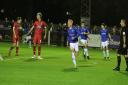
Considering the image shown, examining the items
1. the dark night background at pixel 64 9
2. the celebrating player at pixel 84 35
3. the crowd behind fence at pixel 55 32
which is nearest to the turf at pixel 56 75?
the celebrating player at pixel 84 35

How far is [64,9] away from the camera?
229 ft

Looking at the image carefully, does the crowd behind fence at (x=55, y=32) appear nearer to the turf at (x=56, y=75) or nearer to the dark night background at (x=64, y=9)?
the dark night background at (x=64, y=9)

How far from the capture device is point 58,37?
4572 centimetres

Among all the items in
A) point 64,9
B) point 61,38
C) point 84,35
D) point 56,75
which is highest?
point 64,9

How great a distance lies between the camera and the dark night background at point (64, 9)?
225 ft

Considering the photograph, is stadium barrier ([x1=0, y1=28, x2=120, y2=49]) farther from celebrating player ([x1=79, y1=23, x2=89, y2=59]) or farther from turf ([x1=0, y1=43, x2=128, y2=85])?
turf ([x1=0, y1=43, x2=128, y2=85])

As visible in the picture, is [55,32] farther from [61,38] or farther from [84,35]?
[84,35]

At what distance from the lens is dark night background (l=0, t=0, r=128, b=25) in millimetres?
68500

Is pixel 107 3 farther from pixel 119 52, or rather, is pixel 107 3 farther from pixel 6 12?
pixel 119 52

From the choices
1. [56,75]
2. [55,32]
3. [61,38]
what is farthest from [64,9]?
[56,75]

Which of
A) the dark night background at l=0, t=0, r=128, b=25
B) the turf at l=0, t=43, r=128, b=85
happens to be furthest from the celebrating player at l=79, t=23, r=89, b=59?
the dark night background at l=0, t=0, r=128, b=25

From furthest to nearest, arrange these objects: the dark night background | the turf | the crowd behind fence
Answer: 1. the dark night background
2. the crowd behind fence
3. the turf

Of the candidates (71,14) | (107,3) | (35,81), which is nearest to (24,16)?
(71,14)

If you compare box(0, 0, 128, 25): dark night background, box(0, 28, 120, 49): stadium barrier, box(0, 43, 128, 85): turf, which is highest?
box(0, 0, 128, 25): dark night background
